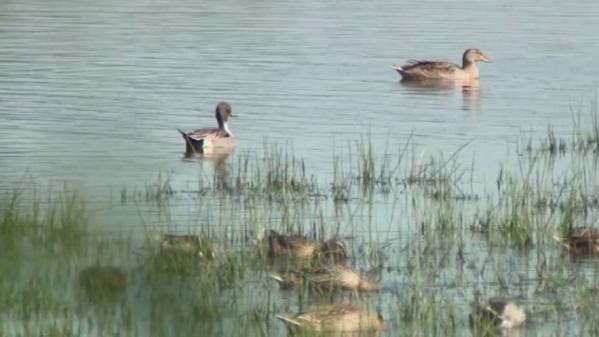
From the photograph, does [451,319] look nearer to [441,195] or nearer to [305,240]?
[305,240]

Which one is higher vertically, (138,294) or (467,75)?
(467,75)

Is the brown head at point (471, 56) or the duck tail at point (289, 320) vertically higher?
the brown head at point (471, 56)

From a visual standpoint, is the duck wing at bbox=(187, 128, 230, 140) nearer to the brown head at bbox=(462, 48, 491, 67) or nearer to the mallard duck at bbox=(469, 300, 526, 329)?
the mallard duck at bbox=(469, 300, 526, 329)

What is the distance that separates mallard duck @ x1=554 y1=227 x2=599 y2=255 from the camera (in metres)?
9.28

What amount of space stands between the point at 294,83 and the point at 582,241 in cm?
1095

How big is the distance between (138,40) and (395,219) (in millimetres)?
14953

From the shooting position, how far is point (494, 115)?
57.5ft

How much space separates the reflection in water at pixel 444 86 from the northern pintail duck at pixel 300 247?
10908 mm

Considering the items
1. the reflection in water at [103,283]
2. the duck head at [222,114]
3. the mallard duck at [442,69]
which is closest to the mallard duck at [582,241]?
the reflection in water at [103,283]

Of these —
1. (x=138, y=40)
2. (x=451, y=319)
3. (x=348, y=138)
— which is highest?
(x=138, y=40)

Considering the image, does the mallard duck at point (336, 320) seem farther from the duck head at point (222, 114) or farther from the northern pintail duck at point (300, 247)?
the duck head at point (222, 114)

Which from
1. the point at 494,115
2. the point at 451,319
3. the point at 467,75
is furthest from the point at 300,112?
the point at 451,319

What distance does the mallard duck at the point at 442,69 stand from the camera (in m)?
21.3

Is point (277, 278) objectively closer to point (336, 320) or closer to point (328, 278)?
point (328, 278)
